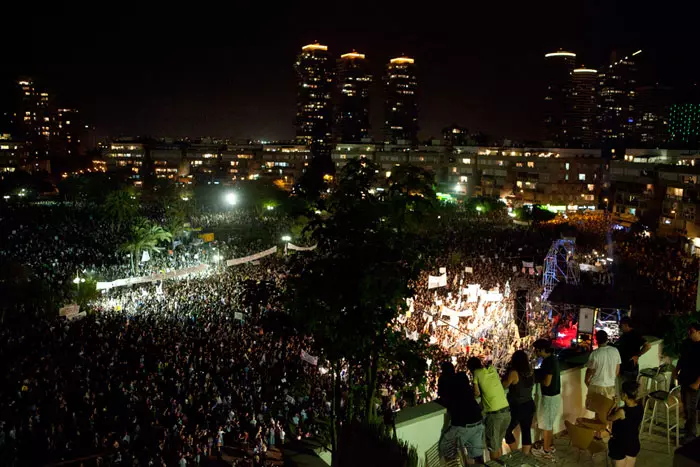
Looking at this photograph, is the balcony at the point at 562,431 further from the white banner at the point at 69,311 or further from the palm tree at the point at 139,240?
the palm tree at the point at 139,240

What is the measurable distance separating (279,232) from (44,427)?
1151 inches

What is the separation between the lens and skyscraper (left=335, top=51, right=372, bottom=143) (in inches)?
6383

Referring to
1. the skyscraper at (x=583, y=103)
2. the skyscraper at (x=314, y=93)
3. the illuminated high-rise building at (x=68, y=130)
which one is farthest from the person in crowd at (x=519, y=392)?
the skyscraper at (x=583, y=103)

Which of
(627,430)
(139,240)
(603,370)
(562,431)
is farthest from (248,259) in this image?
(627,430)

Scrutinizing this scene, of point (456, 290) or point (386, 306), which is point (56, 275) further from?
point (386, 306)

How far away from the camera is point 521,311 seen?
16.5 meters

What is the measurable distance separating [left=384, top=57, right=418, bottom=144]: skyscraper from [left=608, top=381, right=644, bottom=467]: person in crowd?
535ft

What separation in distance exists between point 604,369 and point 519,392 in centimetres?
94

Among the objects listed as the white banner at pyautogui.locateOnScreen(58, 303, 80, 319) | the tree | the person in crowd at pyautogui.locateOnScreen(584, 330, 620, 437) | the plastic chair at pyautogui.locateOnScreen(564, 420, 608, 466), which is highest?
the tree

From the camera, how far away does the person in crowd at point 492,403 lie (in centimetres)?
482

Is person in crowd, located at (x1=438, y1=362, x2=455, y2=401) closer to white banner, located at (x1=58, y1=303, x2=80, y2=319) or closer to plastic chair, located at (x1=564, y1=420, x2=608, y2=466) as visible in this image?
plastic chair, located at (x1=564, y1=420, x2=608, y2=466)

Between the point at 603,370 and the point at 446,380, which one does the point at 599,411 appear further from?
the point at 446,380

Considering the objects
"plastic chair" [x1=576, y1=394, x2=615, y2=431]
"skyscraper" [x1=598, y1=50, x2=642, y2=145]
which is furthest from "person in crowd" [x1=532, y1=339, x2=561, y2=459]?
"skyscraper" [x1=598, y1=50, x2=642, y2=145]

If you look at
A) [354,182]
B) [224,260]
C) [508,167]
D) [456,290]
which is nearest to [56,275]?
[224,260]
